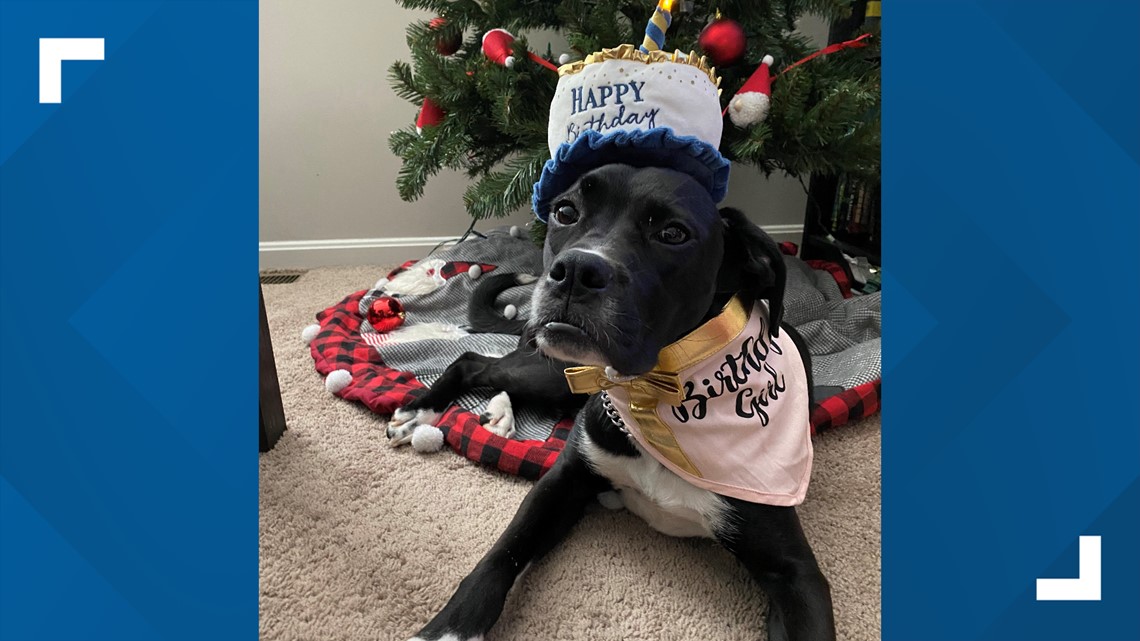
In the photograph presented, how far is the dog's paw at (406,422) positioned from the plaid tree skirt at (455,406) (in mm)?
34

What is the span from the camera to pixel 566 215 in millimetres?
912

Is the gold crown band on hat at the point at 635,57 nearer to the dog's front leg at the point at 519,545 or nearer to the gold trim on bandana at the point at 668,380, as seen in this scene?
the gold trim on bandana at the point at 668,380

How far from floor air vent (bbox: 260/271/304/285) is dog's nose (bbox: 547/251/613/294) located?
2.24 m

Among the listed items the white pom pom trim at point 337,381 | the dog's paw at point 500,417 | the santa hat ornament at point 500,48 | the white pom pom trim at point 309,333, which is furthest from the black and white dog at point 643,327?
the white pom pom trim at point 309,333

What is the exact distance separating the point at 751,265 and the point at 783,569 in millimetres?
437

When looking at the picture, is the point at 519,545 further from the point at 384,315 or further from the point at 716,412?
the point at 384,315

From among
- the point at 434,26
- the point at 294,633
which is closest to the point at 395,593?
the point at 294,633

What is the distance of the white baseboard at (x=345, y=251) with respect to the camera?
2.91m

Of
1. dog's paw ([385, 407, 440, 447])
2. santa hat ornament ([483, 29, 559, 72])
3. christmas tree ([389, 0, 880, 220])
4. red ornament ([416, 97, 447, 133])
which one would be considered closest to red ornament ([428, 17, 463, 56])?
christmas tree ([389, 0, 880, 220])

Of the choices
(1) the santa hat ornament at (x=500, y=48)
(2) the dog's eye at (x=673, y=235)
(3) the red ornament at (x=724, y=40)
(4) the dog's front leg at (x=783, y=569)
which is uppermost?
(3) the red ornament at (x=724, y=40)

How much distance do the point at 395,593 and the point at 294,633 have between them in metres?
0.14
